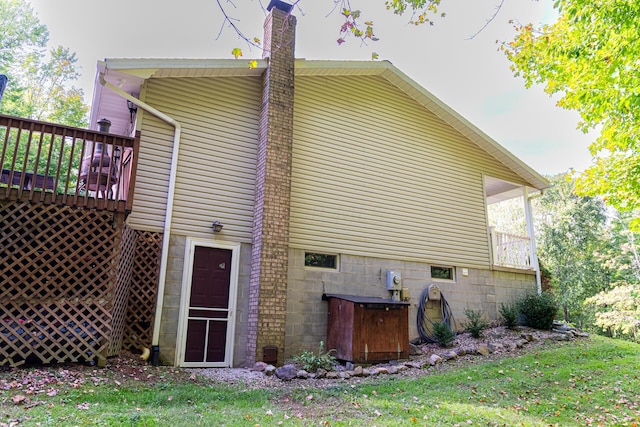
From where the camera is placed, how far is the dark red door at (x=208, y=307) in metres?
7.11

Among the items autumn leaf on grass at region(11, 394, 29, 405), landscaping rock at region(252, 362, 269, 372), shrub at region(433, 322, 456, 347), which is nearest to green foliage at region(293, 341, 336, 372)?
landscaping rock at region(252, 362, 269, 372)

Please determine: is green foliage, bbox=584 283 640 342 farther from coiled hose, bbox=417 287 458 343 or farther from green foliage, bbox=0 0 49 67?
green foliage, bbox=0 0 49 67

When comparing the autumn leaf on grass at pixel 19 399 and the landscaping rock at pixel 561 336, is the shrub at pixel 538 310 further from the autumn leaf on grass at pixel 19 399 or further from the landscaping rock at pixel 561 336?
the autumn leaf on grass at pixel 19 399

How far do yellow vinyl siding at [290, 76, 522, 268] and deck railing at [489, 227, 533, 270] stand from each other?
0.56 m

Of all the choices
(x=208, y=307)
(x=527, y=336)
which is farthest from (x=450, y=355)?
(x=208, y=307)

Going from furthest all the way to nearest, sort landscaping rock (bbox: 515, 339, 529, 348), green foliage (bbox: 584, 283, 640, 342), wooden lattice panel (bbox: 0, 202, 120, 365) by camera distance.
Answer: green foliage (bbox: 584, 283, 640, 342) → landscaping rock (bbox: 515, 339, 529, 348) → wooden lattice panel (bbox: 0, 202, 120, 365)

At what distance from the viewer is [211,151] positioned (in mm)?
7906

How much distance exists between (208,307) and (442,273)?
5588mm

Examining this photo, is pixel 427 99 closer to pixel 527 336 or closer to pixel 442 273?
pixel 442 273

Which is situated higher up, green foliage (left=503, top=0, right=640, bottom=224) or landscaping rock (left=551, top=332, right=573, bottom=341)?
green foliage (left=503, top=0, right=640, bottom=224)

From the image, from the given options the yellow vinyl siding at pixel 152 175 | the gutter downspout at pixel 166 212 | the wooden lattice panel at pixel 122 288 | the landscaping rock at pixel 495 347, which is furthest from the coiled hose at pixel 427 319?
the wooden lattice panel at pixel 122 288

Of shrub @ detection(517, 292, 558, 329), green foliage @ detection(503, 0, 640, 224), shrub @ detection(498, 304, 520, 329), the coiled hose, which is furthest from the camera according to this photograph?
shrub @ detection(517, 292, 558, 329)

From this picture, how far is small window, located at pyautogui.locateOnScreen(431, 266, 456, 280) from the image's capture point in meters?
9.97

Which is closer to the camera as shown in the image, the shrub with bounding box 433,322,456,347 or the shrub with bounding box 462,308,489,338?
the shrub with bounding box 433,322,456,347
